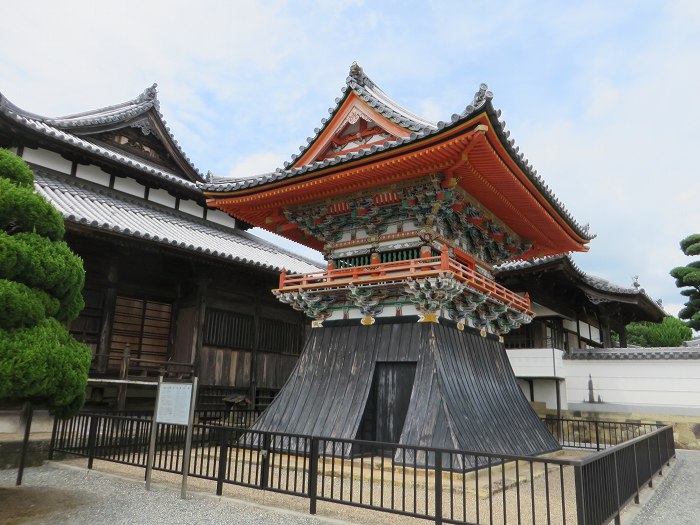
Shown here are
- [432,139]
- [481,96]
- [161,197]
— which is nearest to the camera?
[481,96]

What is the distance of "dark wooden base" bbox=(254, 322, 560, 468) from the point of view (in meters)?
10.5

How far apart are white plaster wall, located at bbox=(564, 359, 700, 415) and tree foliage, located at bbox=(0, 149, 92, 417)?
1813cm

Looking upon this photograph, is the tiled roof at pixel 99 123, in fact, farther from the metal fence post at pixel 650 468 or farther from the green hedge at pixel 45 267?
the metal fence post at pixel 650 468

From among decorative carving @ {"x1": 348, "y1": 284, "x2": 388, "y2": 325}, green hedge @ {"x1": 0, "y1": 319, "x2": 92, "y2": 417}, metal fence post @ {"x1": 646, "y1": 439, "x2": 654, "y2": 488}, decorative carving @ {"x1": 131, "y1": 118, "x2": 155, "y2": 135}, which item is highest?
decorative carving @ {"x1": 131, "y1": 118, "x2": 155, "y2": 135}

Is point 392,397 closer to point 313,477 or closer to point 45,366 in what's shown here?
point 313,477

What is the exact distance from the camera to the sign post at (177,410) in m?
8.13

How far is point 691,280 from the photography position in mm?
27250

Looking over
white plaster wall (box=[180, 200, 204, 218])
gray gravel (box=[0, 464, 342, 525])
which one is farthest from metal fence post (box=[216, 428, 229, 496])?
white plaster wall (box=[180, 200, 204, 218])

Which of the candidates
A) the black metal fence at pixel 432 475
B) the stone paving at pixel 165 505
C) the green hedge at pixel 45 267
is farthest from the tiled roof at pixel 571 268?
the green hedge at pixel 45 267

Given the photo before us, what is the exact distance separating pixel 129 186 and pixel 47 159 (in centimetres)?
285

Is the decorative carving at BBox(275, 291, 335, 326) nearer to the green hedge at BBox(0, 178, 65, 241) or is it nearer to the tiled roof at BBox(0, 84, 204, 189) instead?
the green hedge at BBox(0, 178, 65, 241)

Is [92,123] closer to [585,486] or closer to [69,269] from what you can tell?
[69,269]

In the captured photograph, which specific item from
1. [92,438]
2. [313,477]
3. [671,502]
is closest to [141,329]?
[92,438]

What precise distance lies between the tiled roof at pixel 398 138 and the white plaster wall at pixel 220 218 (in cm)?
589
